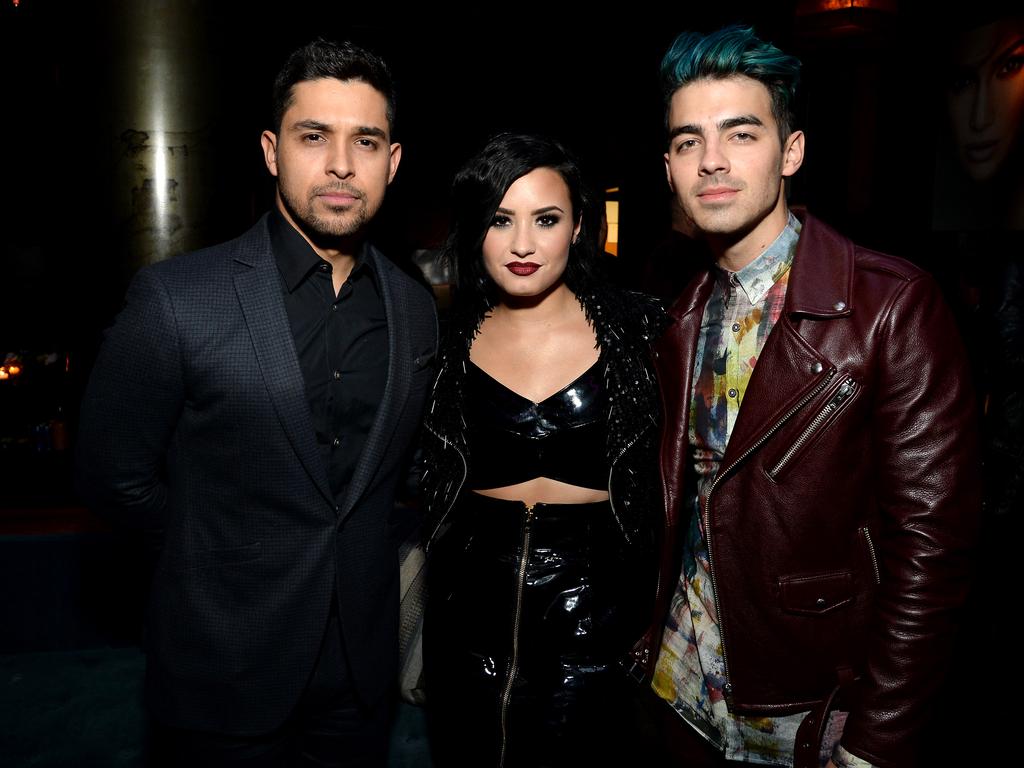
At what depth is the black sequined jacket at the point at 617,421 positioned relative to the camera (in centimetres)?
194

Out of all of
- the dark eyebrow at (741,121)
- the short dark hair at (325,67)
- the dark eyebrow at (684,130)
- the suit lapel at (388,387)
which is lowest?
the suit lapel at (388,387)

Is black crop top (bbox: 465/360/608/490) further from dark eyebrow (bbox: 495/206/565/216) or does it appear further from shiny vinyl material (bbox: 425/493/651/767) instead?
dark eyebrow (bbox: 495/206/565/216)

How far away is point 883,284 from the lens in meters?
1.54

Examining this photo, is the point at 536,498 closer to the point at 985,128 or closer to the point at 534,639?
the point at 534,639

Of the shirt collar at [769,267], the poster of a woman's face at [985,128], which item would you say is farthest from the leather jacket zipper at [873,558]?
the poster of a woman's face at [985,128]

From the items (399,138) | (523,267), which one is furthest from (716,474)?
(399,138)

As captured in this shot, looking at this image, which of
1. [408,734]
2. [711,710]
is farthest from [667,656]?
[408,734]

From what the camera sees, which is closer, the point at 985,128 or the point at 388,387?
the point at 388,387

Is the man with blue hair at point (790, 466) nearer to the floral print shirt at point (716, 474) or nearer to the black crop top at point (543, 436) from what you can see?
the floral print shirt at point (716, 474)

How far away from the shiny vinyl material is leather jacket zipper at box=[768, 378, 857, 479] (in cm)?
53

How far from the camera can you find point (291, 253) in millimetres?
1883

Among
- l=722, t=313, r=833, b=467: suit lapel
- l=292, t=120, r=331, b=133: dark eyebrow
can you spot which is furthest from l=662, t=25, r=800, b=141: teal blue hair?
l=292, t=120, r=331, b=133: dark eyebrow

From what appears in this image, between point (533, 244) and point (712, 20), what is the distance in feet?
15.4

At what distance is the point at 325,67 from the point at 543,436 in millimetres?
1083
